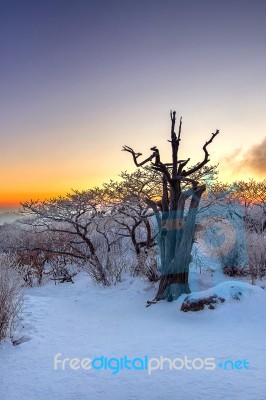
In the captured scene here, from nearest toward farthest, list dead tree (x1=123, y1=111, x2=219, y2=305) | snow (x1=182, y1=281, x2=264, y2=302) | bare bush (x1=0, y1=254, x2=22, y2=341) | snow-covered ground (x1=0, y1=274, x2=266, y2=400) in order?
snow-covered ground (x1=0, y1=274, x2=266, y2=400)
bare bush (x1=0, y1=254, x2=22, y2=341)
snow (x1=182, y1=281, x2=264, y2=302)
dead tree (x1=123, y1=111, x2=219, y2=305)

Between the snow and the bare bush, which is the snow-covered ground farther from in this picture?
the bare bush

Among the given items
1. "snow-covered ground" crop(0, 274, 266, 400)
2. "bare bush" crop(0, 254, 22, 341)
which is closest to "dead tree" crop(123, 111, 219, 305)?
"snow-covered ground" crop(0, 274, 266, 400)

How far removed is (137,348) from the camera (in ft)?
18.9

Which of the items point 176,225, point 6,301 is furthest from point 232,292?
point 6,301

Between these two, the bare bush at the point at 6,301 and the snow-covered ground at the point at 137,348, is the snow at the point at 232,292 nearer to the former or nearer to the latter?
→ the snow-covered ground at the point at 137,348

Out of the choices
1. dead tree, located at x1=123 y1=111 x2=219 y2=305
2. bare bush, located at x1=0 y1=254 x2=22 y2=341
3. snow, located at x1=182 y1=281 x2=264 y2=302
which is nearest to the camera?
bare bush, located at x1=0 y1=254 x2=22 y2=341

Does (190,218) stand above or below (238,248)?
above

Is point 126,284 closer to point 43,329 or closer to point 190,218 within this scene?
point 190,218

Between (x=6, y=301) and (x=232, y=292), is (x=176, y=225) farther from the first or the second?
(x=6, y=301)

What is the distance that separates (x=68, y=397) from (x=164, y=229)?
6.65m

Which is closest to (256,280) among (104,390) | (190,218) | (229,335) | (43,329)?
(190,218)

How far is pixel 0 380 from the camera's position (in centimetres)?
457

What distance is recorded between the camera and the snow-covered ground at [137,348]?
4.05 m

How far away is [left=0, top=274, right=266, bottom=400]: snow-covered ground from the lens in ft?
13.3
